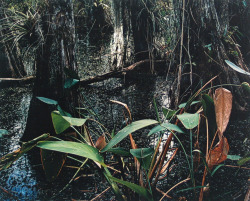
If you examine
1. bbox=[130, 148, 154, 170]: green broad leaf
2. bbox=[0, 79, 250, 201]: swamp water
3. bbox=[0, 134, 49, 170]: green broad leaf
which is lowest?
bbox=[0, 79, 250, 201]: swamp water

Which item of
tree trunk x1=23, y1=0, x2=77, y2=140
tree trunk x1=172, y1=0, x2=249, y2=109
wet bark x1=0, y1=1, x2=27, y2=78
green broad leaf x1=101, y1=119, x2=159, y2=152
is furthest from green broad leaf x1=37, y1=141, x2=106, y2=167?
wet bark x1=0, y1=1, x2=27, y2=78

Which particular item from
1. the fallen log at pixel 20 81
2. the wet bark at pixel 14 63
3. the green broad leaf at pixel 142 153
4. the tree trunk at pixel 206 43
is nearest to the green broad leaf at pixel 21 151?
the green broad leaf at pixel 142 153

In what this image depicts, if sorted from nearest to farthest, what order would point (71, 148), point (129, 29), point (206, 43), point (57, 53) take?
point (71, 148)
point (57, 53)
point (206, 43)
point (129, 29)

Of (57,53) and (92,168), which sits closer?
(92,168)

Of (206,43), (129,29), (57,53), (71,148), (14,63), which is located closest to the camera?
(71,148)

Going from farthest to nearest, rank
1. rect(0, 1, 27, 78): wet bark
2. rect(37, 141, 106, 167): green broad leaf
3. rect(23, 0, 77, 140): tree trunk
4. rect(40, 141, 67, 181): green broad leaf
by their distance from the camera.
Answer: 1. rect(0, 1, 27, 78): wet bark
2. rect(23, 0, 77, 140): tree trunk
3. rect(40, 141, 67, 181): green broad leaf
4. rect(37, 141, 106, 167): green broad leaf

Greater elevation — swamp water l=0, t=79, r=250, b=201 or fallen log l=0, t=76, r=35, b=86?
A: fallen log l=0, t=76, r=35, b=86

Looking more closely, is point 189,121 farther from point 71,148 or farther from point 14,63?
point 14,63

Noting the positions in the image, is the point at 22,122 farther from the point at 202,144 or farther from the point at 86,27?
the point at 86,27

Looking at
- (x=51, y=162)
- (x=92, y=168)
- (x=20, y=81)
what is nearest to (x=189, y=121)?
(x=51, y=162)

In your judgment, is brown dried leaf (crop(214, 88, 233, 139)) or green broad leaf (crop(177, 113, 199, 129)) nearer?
green broad leaf (crop(177, 113, 199, 129))

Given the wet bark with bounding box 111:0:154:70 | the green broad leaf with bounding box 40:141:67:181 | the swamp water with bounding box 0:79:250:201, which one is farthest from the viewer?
the wet bark with bounding box 111:0:154:70

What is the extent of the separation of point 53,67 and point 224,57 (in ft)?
3.16

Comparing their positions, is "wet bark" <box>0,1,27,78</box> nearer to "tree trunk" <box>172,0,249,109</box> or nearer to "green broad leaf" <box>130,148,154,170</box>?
"tree trunk" <box>172,0,249,109</box>
